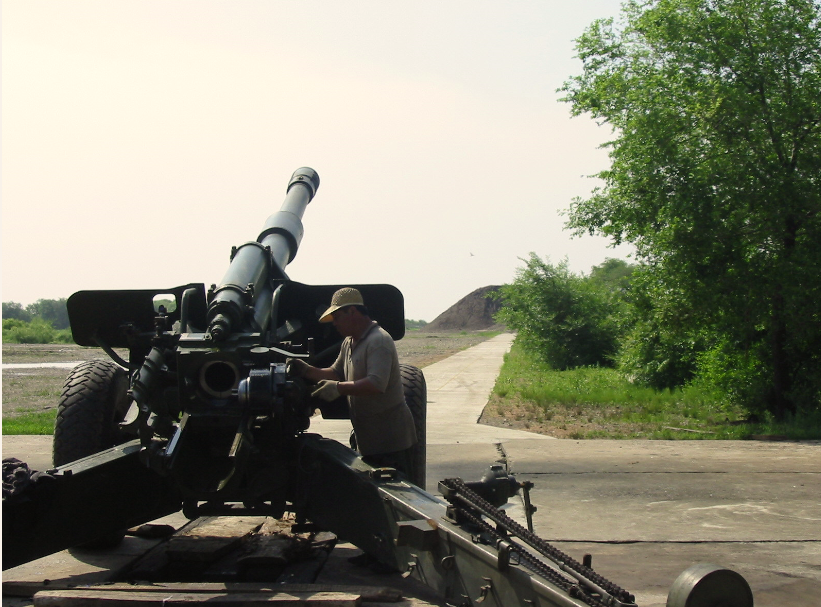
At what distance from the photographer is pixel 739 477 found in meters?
8.86

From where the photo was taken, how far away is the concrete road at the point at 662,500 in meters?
5.61

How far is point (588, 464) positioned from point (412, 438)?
16.3ft

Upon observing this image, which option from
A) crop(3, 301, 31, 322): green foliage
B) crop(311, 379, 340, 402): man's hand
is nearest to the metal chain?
crop(311, 379, 340, 402): man's hand

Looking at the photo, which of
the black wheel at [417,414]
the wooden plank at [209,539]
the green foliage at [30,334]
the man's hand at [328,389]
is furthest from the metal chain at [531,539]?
the green foliage at [30,334]

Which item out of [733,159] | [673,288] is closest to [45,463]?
[673,288]

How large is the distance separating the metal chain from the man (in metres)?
1.01

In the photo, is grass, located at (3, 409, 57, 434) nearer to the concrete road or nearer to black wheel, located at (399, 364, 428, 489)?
the concrete road

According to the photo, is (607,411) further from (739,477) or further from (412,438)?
(412,438)

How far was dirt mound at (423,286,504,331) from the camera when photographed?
407ft

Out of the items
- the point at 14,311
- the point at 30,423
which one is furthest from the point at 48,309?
the point at 30,423

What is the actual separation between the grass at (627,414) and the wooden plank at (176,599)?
8841 millimetres

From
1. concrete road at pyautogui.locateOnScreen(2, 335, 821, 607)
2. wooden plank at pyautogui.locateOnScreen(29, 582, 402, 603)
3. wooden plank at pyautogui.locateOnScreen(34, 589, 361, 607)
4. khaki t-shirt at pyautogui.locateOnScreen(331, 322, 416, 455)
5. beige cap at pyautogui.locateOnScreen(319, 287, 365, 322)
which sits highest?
beige cap at pyautogui.locateOnScreen(319, 287, 365, 322)

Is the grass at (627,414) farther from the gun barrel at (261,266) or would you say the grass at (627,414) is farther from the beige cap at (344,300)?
the beige cap at (344,300)

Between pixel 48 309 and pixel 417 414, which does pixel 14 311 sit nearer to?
pixel 48 309
